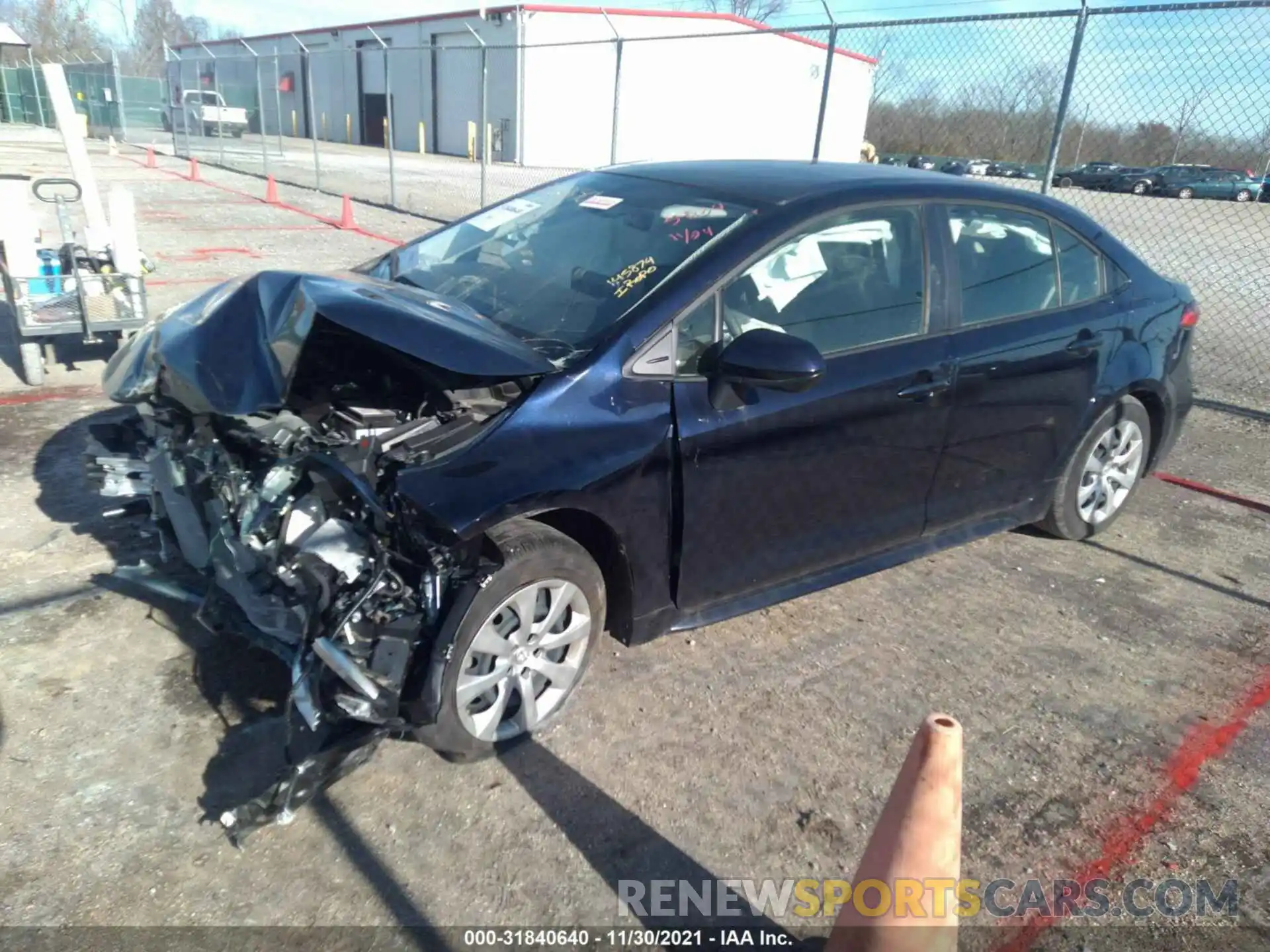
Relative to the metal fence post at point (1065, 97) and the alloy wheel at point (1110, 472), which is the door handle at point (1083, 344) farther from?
the metal fence post at point (1065, 97)

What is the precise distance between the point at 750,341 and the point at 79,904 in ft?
7.89

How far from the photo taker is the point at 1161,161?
9117mm

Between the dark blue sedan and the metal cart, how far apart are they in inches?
100

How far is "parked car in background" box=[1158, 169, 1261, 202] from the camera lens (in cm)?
1025

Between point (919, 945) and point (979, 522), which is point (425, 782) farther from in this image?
point (979, 522)

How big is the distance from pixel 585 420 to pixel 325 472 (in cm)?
82

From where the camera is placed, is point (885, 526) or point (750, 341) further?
point (885, 526)

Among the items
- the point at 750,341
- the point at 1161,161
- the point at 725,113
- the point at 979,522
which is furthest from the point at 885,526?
the point at 725,113

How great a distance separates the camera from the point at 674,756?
9.90ft

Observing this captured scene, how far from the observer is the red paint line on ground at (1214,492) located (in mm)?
5418

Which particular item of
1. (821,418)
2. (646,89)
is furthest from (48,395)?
(646,89)

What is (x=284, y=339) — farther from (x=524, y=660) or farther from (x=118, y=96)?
(x=118, y=96)

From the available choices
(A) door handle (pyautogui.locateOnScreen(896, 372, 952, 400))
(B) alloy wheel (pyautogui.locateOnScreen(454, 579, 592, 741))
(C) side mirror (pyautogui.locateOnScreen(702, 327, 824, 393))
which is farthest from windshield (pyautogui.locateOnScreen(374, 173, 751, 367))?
(A) door handle (pyautogui.locateOnScreen(896, 372, 952, 400))

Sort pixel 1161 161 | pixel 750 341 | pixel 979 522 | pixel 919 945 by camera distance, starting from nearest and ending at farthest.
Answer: pixel 919 945
pixel 750 341
pixel 979 522
pixel 1161 161
